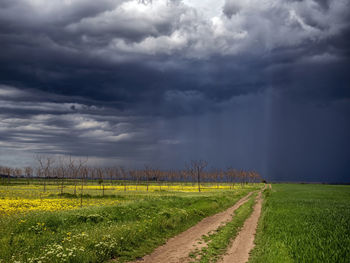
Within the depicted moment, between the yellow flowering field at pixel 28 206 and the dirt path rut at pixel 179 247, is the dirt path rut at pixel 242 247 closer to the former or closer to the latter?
the dirt path rut at pixel 179 247

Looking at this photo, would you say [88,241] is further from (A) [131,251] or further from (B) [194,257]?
(B) [194,257]

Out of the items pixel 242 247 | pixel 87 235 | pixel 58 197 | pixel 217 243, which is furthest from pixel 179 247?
pixel 58 197

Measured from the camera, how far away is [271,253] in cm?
1207

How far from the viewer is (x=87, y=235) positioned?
13.3 meters

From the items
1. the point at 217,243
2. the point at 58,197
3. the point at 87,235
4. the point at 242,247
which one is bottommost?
the point at 58,197

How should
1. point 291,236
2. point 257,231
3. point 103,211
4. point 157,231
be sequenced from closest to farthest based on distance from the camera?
point 291,236
point 157,231
point 257,231
point 103,211

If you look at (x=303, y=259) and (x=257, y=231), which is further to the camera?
(x=257, y=231)

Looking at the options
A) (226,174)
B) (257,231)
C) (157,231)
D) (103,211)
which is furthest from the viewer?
(226,174)

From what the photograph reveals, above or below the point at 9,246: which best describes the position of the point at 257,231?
below

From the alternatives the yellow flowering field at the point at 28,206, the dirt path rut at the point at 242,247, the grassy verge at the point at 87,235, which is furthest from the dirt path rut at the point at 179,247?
the yellow flowering field at the point at 28,206

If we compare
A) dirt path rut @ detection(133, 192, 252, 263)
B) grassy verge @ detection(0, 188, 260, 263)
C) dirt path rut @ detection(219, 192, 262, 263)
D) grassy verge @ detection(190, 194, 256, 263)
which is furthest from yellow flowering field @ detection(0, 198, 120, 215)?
dirt path rut @ detection(219, 192, 262, 263)

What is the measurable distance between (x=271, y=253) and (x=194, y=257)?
3602mm

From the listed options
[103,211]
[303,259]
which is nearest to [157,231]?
[103,211]

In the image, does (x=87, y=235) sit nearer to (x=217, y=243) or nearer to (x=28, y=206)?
(x=217, y=243)
